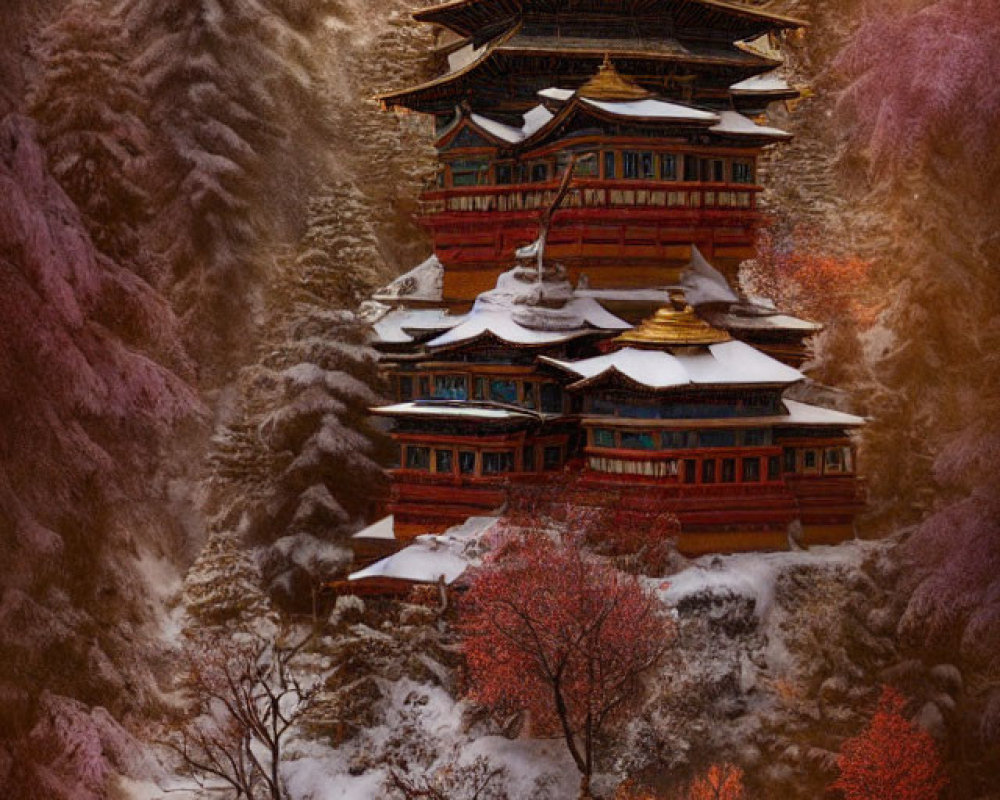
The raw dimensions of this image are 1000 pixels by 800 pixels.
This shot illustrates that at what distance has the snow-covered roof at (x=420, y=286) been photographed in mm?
20188

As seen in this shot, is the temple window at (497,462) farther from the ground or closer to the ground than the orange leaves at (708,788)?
farther from the ground

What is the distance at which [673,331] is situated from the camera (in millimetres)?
16531

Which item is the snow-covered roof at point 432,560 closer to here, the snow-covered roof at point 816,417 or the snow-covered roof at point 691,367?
the snow-covered roof at point 691,367

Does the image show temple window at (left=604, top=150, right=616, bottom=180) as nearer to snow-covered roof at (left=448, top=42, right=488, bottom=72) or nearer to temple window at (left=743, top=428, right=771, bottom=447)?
snow-covered roof at (left=448, top=42, right=488, bottom=72)

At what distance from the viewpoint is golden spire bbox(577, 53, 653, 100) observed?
17.6m

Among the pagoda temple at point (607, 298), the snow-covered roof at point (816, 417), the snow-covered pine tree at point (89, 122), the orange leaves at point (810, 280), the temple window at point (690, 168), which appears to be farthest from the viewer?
the orange leaves at point (810, 280)

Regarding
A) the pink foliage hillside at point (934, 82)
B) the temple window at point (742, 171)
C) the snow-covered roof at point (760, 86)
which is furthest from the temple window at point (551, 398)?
the snow-covered roof at point (760, 86)

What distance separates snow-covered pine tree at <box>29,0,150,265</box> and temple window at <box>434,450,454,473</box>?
14.8 feet

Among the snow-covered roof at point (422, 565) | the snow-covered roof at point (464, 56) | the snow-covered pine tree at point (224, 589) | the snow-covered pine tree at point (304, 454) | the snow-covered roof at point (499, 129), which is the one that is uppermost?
the snow-covered roof at point (464, 56)

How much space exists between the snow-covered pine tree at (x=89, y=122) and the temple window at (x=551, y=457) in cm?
560

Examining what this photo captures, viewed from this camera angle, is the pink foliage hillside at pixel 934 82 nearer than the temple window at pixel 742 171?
Yes

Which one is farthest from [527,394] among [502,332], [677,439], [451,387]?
[677,439]

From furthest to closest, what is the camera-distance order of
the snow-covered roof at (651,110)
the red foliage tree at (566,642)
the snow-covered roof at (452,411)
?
1. the snow-covered roof at (452,411)
2. the snow-covered roof at (651,110)
3. the red foliage tree at (566,642)

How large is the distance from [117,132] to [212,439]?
16.2 ft
